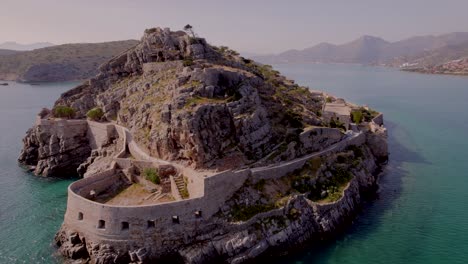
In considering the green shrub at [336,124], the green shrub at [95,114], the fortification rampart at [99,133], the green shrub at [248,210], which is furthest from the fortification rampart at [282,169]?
the green shrub at [95,114]

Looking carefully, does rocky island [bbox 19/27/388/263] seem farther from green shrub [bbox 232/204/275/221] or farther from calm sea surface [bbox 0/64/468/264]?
calm sea surface [bbox 0/64/468/264]

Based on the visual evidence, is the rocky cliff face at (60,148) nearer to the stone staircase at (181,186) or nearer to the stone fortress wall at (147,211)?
the stone fortress wall at (147,211)

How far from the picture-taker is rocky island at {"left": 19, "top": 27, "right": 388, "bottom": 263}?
120 feet

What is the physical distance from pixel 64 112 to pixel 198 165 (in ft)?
114

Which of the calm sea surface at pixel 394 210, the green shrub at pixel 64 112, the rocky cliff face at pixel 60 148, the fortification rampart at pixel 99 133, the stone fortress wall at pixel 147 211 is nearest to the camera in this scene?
the stone fortress wall at pixel 147 211

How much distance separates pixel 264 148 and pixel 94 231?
68.9 ft

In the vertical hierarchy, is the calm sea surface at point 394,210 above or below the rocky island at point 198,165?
below

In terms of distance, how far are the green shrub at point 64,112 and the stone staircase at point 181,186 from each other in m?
33.0

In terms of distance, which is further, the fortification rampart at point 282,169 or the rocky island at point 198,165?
the fortification rampart at point 282,169

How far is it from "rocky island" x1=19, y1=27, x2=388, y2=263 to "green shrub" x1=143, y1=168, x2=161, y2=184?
0.41 ft

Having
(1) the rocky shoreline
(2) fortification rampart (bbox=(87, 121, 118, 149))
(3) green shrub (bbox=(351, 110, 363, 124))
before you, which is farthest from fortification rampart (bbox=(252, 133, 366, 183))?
(2) fortification rampart (bbox=(87, 121, 118, 149))

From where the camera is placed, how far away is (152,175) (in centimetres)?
4281

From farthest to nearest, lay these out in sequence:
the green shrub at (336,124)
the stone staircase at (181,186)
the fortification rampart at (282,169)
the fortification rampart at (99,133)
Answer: the fortification rampart at (99,133) → the green shrub at (336,124) → the fortification rampart at (282,169) → the stone staircase at (181,186)

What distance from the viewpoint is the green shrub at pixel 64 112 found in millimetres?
65019
